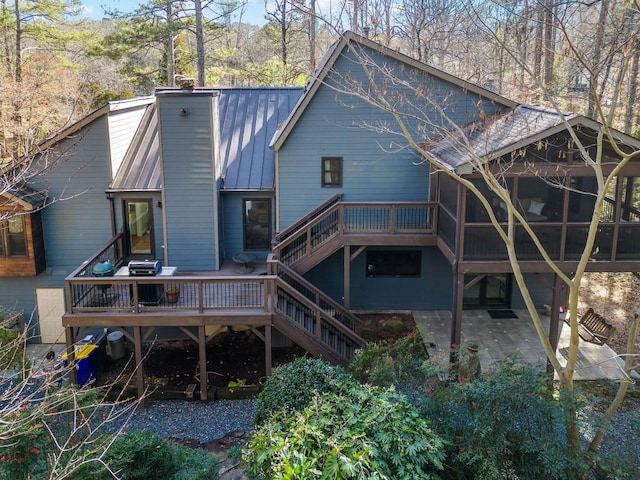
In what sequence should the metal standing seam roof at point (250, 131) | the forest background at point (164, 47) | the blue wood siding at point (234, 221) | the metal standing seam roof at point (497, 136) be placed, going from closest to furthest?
the metal standing seam roof at point (497, 136)
the blue wood siding at point (234, 221)
the metal standing seam roof at point (250, 131)
the forest background at point (164, 47)

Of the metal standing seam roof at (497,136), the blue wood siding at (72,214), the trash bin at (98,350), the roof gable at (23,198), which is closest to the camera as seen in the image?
the metal standing seam roof at (497,136)

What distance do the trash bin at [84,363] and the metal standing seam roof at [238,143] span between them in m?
4.42

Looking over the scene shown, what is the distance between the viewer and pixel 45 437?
6895 millimetres

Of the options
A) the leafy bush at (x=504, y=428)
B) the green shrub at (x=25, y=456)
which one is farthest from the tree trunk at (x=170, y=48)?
the leafy bush at (x=504, y=428)

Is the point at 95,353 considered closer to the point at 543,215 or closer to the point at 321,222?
the point at 321,222

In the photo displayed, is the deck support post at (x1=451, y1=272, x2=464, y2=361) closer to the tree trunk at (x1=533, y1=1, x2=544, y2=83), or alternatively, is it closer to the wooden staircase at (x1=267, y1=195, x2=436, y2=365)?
the wooden staircase at (x1=267, y1=195, x2=436, y2=365)

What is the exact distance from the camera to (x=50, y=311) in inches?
564

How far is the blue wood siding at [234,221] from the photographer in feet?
48.0

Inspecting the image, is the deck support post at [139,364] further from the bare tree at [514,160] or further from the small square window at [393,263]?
the small square window at [393,263]

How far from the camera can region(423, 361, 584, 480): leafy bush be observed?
21.1 feet

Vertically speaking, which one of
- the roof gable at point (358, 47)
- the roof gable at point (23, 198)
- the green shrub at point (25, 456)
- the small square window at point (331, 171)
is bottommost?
the green shrub at point (25, 456)

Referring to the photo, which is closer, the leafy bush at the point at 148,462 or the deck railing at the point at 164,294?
the leafy bush at the point at 148,462

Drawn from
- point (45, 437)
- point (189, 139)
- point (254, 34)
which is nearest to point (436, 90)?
point (189, 139)

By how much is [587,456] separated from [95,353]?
10.2 m
